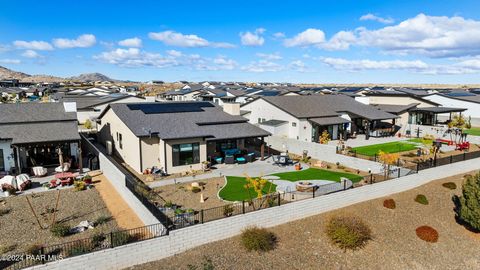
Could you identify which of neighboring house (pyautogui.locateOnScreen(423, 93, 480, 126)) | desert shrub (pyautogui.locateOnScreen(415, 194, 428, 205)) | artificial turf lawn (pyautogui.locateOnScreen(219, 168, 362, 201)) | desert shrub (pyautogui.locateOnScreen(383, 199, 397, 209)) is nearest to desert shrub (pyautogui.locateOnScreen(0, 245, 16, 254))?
artificial turf lawn (pyautogui.locateOnScreen(219, 168, 362, 201))

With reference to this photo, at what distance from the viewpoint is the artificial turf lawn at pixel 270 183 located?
23.0 metres

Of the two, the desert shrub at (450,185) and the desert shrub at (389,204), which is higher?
the desert shrub at (450,185)

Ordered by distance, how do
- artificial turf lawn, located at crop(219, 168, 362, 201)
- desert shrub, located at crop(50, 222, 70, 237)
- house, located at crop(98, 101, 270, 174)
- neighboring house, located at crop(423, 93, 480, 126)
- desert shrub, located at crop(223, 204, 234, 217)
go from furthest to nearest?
neighboring house, located at crop(423, 93, 480, 126) → house, located at crop(98, 101, 270, 174) → artificial turf lawn, located at crop(219, 168, 362, 201) → desert shrub, located at crop(223, 204, 234, 217) → desert shrub, located at crop(50, 222, 70, 237)

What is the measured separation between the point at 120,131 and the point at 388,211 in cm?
2448

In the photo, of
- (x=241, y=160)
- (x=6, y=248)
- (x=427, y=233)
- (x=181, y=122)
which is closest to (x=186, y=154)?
(x=181, y=122)

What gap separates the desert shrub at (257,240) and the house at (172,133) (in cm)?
1279

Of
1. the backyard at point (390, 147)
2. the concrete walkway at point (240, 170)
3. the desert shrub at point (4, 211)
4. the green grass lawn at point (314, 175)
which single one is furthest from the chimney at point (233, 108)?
the desert shrub at point (4, 211)

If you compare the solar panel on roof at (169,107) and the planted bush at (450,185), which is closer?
the planted bush at (450,185)

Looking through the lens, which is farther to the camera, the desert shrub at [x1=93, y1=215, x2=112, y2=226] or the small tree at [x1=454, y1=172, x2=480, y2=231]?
the small tree at [x1=454, y1=172, x2=480, y2=231]

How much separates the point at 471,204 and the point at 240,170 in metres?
17.0

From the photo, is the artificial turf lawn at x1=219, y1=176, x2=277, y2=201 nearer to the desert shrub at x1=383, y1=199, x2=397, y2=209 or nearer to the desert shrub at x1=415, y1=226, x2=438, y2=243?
the desert shrub at x1=383, y1=199, x2=397, y2=209

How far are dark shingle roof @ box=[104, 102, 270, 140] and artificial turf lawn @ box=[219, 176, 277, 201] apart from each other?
551cm

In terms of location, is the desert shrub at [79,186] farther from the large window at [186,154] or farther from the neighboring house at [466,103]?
the neighboring house at [466,103]

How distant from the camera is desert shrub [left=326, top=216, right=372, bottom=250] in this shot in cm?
1791
